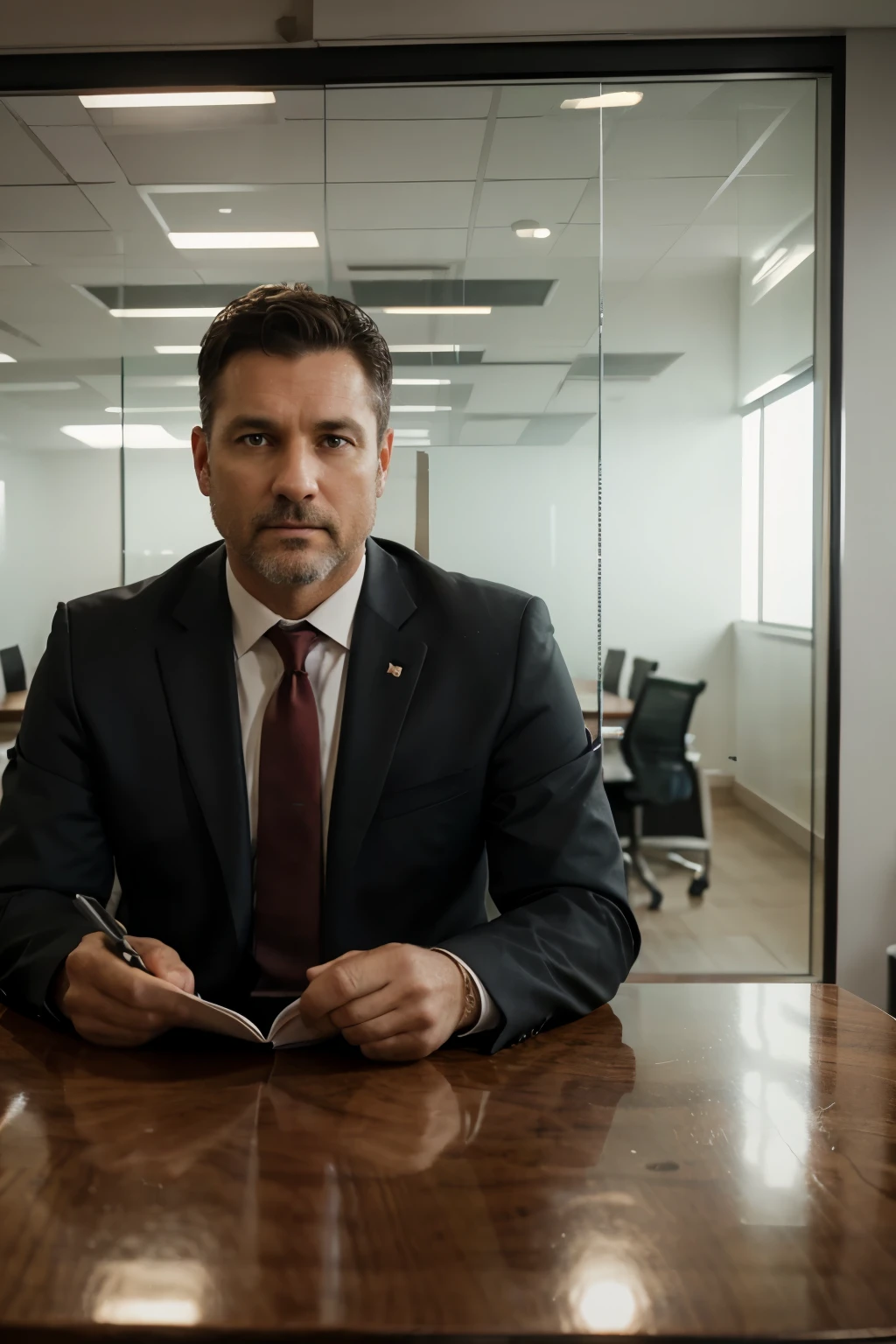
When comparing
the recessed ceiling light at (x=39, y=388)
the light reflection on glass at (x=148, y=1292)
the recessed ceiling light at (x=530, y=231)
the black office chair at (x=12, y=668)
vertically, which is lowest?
the light reflection on glass at (x=148, y=1292)

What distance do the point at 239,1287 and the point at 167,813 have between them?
79 centimetres

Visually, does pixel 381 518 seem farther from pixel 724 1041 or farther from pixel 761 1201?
pixel 761 1201

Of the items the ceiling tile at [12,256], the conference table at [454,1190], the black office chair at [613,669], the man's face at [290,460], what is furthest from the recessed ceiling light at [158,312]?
the conference table at [454,1190]

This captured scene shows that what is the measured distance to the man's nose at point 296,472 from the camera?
1369 millimetres

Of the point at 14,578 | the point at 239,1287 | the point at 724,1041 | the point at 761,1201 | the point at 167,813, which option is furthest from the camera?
the point at 14,578

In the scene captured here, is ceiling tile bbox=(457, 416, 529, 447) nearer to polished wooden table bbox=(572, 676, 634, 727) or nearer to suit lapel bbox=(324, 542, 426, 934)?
polished wooden table bbox=(572, 676, 634, 727)

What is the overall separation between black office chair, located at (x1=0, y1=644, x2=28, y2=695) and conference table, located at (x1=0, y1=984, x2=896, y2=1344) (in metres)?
2.30

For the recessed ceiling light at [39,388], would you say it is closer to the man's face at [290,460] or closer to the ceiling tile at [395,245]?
the ceiling tile at [395,245]

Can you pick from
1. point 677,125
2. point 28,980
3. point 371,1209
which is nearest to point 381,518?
point 677,125

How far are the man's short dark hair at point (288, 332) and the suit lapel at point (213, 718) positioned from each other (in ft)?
0.87

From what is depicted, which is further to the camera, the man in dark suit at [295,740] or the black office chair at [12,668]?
the black office chair at [12,668]

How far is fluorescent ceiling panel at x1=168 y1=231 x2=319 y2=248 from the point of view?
3006 mm

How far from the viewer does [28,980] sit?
3.63 feet

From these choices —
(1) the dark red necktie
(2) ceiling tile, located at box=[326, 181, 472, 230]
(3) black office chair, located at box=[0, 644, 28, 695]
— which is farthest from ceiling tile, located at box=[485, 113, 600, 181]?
(1) the dark red necktie
